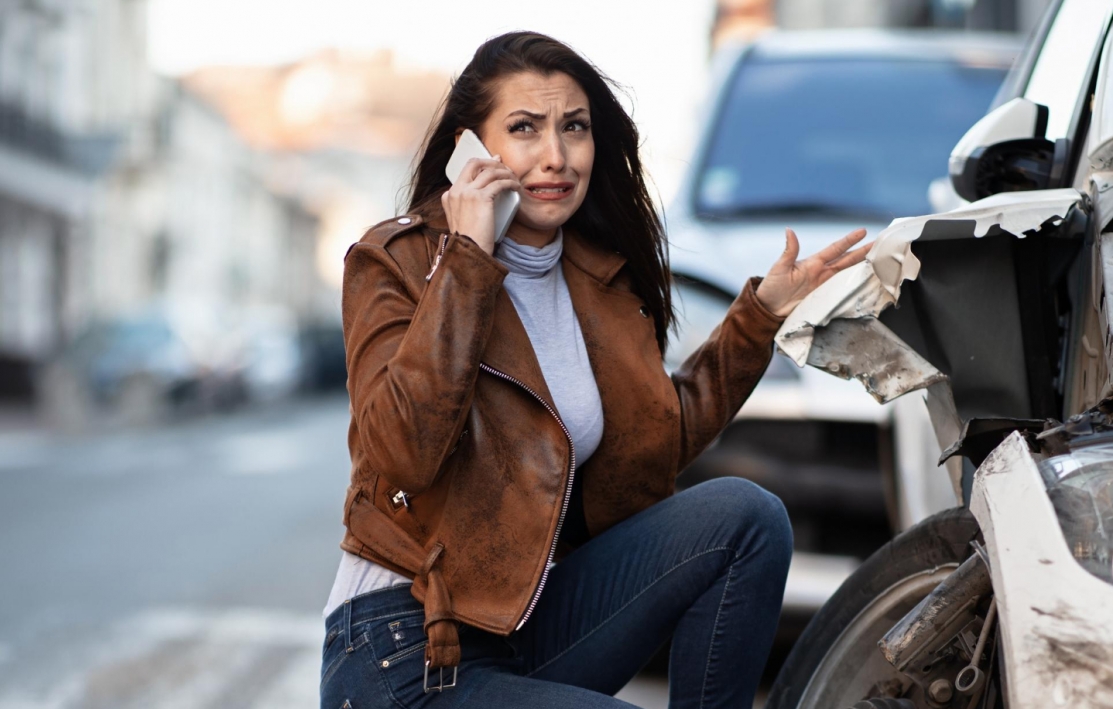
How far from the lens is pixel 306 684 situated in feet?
17.0

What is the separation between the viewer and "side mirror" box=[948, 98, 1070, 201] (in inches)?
112

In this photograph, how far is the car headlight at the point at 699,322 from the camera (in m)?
4.23

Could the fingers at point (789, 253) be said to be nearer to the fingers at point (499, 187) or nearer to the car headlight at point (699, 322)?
the fingers at point (499, 187)

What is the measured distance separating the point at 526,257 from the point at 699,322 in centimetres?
180

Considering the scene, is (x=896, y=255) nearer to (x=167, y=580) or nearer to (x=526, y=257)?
(x=526, y=257)

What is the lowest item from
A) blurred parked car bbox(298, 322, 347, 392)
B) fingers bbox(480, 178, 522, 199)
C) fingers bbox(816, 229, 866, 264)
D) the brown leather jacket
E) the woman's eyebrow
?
blurred parked car bbox(298, 322, 347, 392)

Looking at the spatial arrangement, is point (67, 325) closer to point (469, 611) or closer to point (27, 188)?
point (27, 188)

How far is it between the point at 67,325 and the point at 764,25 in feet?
62.8

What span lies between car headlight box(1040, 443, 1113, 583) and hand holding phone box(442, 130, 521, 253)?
39.7 inches

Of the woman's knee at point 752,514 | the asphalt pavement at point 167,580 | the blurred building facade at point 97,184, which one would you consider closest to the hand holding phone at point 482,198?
the woman's knee at point 752,514

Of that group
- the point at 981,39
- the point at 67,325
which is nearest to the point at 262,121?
the point at 67,325

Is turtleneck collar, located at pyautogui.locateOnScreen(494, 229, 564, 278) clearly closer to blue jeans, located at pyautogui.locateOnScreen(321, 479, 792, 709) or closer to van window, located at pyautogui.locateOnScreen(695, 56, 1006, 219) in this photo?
blue jeans, located at pyautogui.locateOnScreen(321, 479, 792, 709)

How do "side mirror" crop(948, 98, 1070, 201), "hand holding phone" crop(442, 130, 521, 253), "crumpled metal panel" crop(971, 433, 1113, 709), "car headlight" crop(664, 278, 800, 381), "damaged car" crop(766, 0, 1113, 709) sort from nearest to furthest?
"crumpled metal panel" crop(971, 433, 1113, 709) < "damaged car" crop(766, 0, 1113, 709) < "hand holding phone" crop(442, 130, 521, 253) < "side mirror" crop(948, 98, 1070, 201) < "car headlight" crop(664, 278, 800, 381)

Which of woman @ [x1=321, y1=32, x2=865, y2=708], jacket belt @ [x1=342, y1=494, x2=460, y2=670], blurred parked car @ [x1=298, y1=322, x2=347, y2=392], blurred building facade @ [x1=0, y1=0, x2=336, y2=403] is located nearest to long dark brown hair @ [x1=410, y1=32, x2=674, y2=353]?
woman @ [x1=321, y1=32, x2=865, y2=708]
